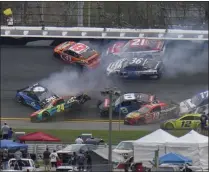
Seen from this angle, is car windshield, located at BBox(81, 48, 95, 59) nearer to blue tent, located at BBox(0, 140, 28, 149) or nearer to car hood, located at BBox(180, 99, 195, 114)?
car hood, located at BBox(180, 99, 195, 114)

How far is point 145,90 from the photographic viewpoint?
15.8 meters

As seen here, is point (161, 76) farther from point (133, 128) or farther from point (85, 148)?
point (85, 148)

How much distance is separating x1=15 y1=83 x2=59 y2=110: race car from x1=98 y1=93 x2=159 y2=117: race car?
1.15m

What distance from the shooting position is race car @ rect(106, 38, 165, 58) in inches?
627

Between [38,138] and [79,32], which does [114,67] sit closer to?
[79,32]

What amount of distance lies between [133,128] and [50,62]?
120 inches

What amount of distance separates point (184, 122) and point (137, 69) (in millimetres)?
1796

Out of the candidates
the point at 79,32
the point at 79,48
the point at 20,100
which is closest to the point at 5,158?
the point at 20,100

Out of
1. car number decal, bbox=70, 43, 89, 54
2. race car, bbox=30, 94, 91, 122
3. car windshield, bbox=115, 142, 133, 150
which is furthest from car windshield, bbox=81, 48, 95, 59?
car windshield, bbox=115, 142, 133, 150

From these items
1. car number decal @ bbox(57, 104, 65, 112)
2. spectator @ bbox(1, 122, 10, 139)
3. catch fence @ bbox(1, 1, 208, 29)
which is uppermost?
catch fence @ bbox(1, 1, 208, 29)

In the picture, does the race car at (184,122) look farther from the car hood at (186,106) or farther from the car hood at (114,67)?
the car hood at (114,67)

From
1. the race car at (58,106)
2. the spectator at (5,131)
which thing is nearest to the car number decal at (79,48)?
the race car at (58,106)

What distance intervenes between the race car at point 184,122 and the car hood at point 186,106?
327 millimetres

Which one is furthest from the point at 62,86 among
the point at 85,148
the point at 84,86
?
the point at 85,148
